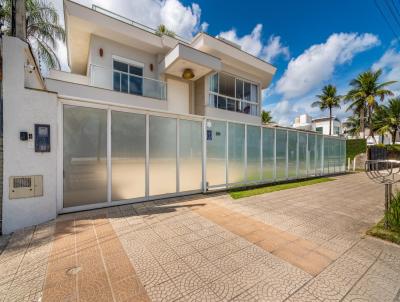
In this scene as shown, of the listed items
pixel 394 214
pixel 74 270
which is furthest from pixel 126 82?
pixel 394 214

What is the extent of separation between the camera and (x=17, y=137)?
12.2 feet

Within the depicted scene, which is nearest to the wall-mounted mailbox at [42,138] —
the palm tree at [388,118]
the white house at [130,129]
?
the white house at [130,129]

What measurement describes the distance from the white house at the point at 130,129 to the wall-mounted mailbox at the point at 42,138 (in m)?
0.02

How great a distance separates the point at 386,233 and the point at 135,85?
9.74 metres

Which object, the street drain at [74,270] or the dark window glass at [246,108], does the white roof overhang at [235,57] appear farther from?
the street drain at [74,270]

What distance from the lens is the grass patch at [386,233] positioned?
3378 mm

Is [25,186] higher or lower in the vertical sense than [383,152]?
lower

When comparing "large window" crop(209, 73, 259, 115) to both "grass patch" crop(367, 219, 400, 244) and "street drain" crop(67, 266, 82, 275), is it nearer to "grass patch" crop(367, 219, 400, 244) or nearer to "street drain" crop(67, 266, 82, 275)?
"grass patch" crop(367, 219, 400, 244)

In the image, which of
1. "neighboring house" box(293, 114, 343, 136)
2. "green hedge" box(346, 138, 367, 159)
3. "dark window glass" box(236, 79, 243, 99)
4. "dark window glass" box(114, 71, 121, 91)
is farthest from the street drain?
"neighboring house" box(293, 114, 343, 136)

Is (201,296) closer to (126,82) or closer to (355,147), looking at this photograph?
(126,82)

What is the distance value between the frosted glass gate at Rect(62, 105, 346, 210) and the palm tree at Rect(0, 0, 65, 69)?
11.5 m

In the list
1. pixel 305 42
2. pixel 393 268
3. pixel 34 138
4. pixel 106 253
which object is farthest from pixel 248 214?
pixel 305 42

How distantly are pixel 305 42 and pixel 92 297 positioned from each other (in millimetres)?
21331

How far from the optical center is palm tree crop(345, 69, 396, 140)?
71.6 ft
